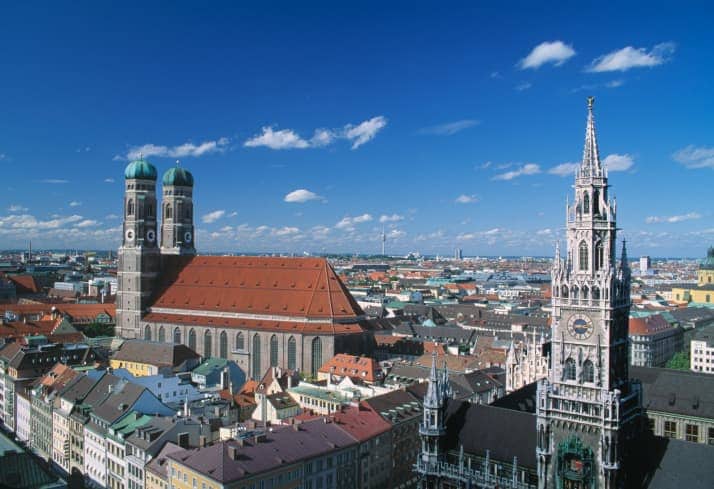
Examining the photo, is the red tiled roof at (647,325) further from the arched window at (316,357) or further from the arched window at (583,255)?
the arched window at (583,255)

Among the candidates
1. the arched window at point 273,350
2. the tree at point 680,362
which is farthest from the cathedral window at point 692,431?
the arched window at point 273,350

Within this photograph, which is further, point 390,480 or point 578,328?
point 390,480

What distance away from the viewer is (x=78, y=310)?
167 m

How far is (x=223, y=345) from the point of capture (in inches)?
4845

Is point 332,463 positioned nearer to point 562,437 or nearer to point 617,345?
point 562,437

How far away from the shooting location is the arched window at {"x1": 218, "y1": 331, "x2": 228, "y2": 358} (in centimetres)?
12262

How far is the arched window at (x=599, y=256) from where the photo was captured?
4716 centimetres

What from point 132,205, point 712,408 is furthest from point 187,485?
point 132,205

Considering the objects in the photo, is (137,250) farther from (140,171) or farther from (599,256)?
(599,256)

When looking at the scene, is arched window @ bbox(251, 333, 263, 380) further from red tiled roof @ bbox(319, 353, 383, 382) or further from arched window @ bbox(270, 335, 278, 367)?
red tiled roof @ bbox(319, 353, 383, 382)

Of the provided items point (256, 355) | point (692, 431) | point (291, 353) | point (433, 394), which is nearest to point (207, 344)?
point (256, 355)

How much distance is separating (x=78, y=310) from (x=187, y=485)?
4838 inches

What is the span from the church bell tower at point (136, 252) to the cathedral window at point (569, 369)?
104 metres

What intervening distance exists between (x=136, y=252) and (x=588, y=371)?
352 feet
